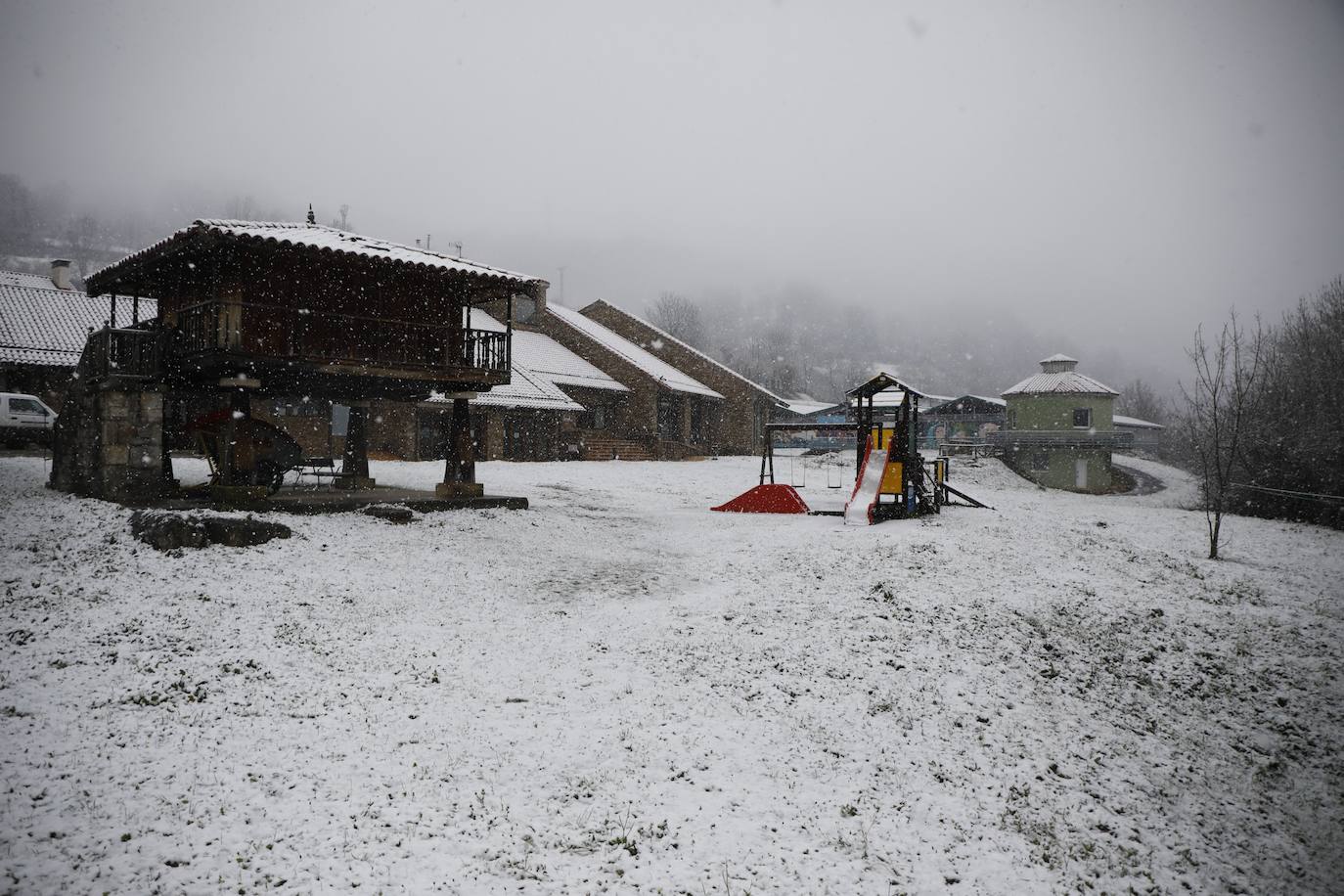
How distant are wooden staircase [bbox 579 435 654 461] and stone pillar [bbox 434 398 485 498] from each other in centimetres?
1607

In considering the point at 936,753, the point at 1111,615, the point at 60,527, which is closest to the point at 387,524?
the point at 60,527

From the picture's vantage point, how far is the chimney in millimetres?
32281

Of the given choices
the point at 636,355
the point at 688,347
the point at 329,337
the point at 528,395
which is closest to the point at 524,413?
the point at 528,395

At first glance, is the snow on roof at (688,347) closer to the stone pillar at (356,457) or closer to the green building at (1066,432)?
the green building at (1066,432)

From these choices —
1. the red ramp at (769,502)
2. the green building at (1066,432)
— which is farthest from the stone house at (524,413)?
the green building at (1066,432)

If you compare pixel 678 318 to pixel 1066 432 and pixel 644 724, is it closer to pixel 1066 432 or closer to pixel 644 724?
pixel 1066 432

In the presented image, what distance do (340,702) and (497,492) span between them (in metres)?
12.1

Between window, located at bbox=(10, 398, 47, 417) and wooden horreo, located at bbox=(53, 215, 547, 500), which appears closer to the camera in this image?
wooden horreo, located at bbox=(53, 215, 547, 500)

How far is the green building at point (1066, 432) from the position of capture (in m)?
47.9

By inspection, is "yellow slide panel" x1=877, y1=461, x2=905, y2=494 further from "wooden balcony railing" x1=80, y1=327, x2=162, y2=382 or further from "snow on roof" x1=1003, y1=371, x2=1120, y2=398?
"snow on roof" x1=1003, y1=371, x2=1120, y2=398

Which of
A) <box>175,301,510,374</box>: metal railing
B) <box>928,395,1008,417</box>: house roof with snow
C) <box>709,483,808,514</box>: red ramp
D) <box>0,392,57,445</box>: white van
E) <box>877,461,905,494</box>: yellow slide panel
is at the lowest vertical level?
<box>709,483,808,514</box>: red ramp

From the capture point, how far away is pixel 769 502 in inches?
709

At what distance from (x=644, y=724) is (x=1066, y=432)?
1951 inches

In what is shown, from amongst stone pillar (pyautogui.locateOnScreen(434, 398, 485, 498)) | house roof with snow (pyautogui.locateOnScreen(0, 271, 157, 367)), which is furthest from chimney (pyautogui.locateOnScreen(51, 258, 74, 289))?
stone pillar (pyautogui.locateOnScreen(434, 398, 485, 498))
